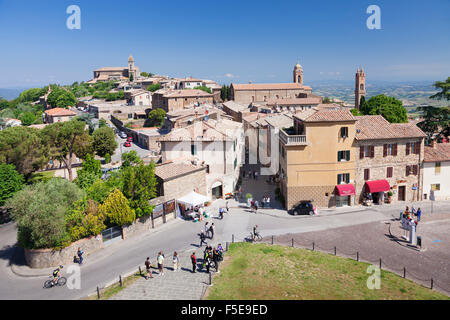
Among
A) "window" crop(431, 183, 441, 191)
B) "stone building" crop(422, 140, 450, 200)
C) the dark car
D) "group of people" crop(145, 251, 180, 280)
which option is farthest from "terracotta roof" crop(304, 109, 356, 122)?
"group of people" crop(145, 251, 180, 280)

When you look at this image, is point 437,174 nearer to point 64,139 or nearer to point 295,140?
point 295,140

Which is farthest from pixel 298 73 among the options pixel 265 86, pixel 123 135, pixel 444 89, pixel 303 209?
pixel 303 209

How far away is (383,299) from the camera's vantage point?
17.7 m

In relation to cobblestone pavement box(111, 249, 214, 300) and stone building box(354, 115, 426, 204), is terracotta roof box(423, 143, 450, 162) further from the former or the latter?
cobblestone pavement box(111, 249, 214, 300)

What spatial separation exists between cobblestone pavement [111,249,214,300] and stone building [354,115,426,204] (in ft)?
63.4

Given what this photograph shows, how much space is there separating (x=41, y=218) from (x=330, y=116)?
2509 cm

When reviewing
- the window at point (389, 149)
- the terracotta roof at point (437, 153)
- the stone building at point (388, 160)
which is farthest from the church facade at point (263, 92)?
the window at point (389, 149)

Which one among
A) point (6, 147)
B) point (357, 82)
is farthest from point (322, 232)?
point (357, 82)

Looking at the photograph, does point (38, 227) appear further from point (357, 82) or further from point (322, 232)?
A: point (357, 82)

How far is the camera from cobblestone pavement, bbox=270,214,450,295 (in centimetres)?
Answer: 2089

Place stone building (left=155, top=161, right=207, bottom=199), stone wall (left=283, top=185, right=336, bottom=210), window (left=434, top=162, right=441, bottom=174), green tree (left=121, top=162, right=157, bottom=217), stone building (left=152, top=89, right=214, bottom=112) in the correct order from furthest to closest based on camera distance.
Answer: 1. stone building (left=152, top=89, right=214, bottom=112)
2. window (left=434, top=162, right=441, bottom=174)
3. stone wall (left=283, top=185, right=336, bottom=210)
4. stone building (left=155, top=161, right=207, bottom=199)
5. green tree (left=121, top=162, right=157, bottom=217)

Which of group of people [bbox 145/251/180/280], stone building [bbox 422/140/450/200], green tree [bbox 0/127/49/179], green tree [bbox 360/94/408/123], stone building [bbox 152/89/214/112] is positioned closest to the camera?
group of people [bbox 145/251/180/280]

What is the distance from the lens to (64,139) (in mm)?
44719

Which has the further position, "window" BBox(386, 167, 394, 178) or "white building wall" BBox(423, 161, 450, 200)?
"white building wall" BBox(423, 161, 450, 200)
